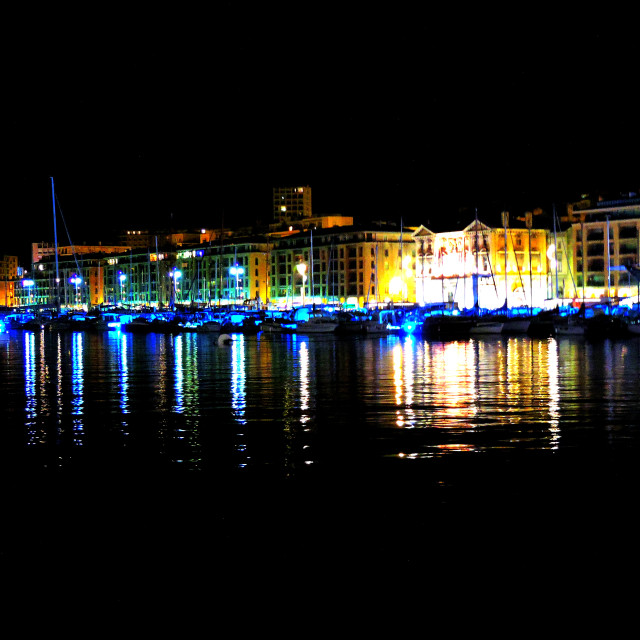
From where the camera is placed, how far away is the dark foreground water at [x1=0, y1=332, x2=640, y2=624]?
10711 mm

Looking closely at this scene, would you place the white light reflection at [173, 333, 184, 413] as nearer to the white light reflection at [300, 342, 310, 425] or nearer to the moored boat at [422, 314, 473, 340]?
the white light reflection at [300, 342, 310, 425]

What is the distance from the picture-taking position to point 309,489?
1483 cm

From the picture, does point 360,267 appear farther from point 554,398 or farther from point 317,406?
point 317,406

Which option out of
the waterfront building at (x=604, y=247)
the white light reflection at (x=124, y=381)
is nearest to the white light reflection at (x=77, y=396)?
the white light reflection at (x=124, y=381)

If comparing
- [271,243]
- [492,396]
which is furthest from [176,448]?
[271,243]

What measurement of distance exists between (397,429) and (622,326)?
5994 cm

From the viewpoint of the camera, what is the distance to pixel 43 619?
31.0 ft

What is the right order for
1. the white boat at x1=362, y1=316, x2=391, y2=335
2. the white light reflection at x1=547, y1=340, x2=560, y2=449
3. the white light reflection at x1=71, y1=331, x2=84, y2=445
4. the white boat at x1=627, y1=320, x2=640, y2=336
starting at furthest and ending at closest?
the white boat at x1=362, y1=316, x2=391, y2=335
the white boat at x1=627, y1=320, x2=640, y2=336
the white light reflection at x1=71, y1=331, x2=84, y2=445
the white light reflection at x1=547, y1=340, x2=560, y2=449

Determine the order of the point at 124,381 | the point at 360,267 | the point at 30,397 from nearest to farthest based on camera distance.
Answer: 1. the point at 30,397
2. the point at 124,381
3. the point at 360,267

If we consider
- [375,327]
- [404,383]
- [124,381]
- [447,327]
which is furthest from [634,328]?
[124,381]

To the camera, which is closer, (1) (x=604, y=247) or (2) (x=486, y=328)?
(2) (x=486, y=328)

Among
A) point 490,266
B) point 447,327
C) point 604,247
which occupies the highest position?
point 604,247

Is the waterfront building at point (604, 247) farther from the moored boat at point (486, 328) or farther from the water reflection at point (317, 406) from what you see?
the water reflection at point (317, 406)

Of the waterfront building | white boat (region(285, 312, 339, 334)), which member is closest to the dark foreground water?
white boat (region(285, 312, 339, 334))
